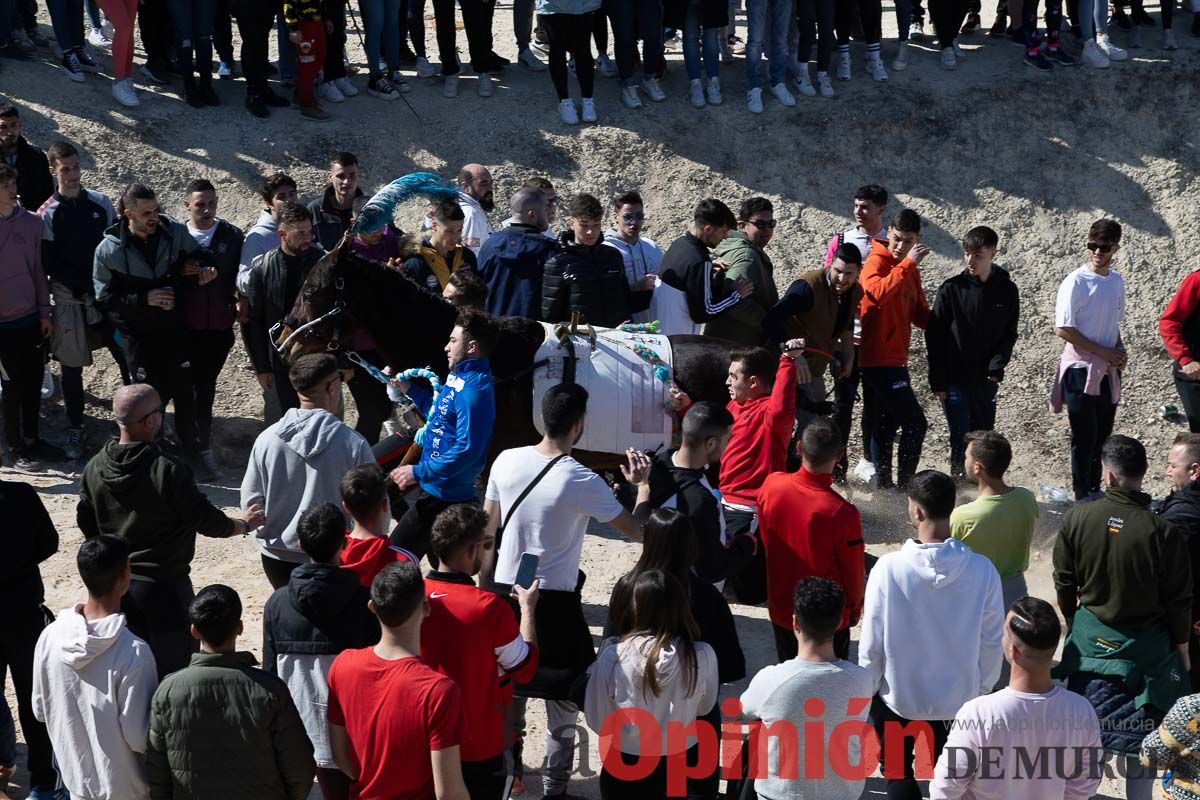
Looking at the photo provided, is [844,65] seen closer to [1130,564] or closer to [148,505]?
[1130,564]

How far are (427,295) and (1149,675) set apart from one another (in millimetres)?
4069

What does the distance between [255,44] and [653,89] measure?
11.5 ft

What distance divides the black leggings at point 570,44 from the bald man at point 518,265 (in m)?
3.85

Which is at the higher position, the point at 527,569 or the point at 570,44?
the point at 570,44

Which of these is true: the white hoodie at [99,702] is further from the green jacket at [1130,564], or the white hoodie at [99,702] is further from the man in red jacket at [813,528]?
the green jacket at [1130,564]

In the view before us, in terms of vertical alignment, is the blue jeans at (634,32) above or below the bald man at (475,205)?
above

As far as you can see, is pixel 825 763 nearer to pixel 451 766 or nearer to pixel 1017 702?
pixel 1017 702

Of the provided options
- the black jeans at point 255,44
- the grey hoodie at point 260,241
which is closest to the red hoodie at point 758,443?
the grey hoodie at point 260,241

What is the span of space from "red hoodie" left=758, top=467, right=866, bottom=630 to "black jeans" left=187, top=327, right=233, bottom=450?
4.94 m

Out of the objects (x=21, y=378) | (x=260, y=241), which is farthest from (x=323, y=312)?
(x=21, y=378)

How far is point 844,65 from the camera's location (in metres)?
13.0

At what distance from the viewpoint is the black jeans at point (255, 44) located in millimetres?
11438

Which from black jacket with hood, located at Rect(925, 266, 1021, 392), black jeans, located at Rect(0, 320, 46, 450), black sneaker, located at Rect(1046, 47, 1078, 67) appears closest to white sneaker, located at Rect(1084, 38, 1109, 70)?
black sneaker, located at Rect(1046, 47, 1078, 67)

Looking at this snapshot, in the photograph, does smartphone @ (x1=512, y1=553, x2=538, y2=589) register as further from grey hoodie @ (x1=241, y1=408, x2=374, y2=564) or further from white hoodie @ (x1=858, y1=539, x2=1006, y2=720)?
white hoodie @ (x1=858, y1=539, x2=1006, y2=720)
